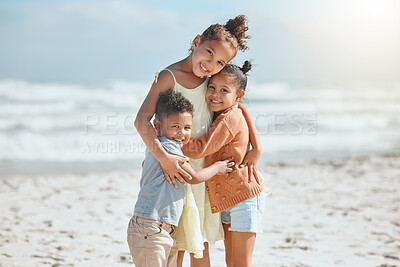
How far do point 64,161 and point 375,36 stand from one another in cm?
3887

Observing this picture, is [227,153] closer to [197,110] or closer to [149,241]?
[197,110]

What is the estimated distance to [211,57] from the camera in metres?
2.53

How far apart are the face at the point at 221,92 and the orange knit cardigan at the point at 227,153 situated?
0.17ft

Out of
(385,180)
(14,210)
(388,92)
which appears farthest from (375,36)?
(14,210)

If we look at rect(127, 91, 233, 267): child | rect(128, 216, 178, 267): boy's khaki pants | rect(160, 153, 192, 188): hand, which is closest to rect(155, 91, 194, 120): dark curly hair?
rect(127, 91, 233, 267): child

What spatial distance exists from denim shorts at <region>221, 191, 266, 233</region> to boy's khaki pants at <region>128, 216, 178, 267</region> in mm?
432

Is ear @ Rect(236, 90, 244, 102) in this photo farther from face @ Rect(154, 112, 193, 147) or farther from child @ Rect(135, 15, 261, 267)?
face @ Rect(154, 112, 193, 147)

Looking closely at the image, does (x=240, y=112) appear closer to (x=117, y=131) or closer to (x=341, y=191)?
(x=341, y=191)

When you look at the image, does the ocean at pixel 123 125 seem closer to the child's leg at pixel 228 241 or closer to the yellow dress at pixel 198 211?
the child's leg at pixel 228 241

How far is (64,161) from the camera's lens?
8742 mm

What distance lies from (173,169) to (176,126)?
0.76ft

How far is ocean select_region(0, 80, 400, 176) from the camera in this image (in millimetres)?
9203

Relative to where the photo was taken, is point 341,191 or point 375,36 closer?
point 341,191

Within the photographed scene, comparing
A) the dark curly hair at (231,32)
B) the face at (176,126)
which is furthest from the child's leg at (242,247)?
the dark curly hair at (231,32)
